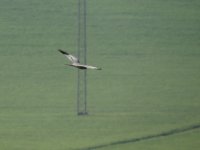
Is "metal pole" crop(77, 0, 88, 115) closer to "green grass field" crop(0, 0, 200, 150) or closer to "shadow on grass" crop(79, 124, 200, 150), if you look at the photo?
"green grass field" crop(0, 0, 200, 150)

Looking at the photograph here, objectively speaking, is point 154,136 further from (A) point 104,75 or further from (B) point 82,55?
(B) point 82,55

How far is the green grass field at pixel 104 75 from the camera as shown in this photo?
9250 millimetres

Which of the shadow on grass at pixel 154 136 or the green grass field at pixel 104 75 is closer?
the shadow on grass at pixel 154 136

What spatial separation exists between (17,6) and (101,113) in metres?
1.96

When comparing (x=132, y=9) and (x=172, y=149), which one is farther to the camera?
(x=132, y=9)

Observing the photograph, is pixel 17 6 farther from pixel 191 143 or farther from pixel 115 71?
pixel 191 143

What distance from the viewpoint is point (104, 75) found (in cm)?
1016

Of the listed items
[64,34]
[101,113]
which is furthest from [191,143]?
[64,34]

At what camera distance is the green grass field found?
9250 mm

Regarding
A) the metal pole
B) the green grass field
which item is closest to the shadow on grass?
the green grass field

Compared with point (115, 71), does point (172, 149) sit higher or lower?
lower

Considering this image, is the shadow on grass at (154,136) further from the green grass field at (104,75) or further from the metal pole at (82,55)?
the metal pole at (82,55)

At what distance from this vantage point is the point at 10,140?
29.9 feet

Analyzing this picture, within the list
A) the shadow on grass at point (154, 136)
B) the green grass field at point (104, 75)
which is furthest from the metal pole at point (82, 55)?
the shadow on grass at point (154, 136)
